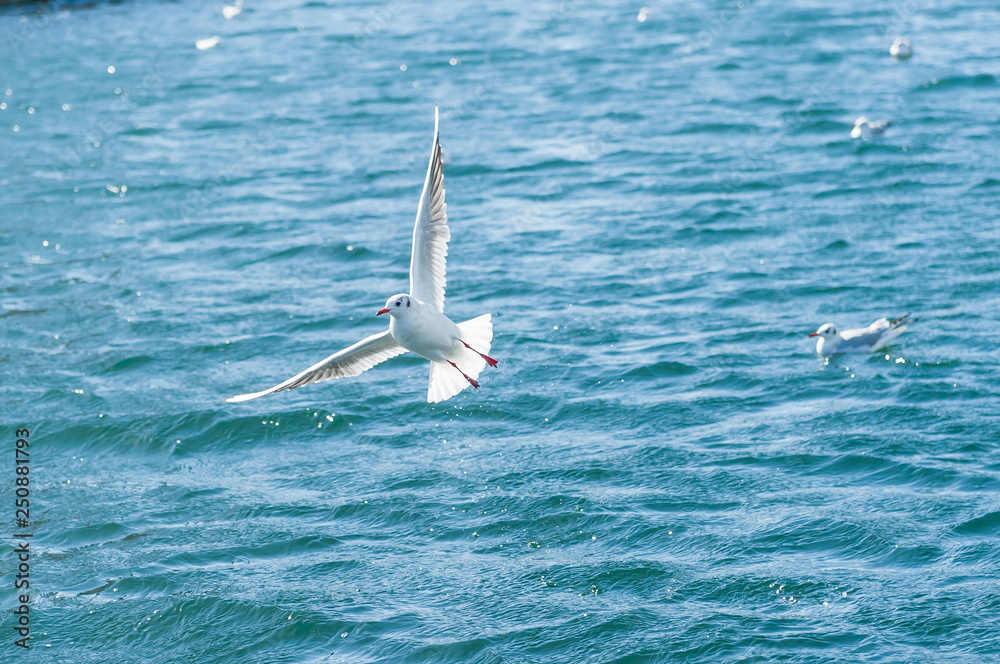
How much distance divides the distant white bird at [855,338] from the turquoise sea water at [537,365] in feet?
0.56

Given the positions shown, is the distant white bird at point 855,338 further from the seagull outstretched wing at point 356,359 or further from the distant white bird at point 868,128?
the distant white bird at point 868,128

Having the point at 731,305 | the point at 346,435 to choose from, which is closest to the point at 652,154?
the point at 731,305

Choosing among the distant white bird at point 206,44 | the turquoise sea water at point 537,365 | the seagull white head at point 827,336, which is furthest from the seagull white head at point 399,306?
the distant white bird at point 206,44

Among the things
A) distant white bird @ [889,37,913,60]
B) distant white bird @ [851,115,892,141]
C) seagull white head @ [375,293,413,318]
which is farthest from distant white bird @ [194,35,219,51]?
seagull white head @ [375,293,413,318]

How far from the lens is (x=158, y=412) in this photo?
1609 centimetres

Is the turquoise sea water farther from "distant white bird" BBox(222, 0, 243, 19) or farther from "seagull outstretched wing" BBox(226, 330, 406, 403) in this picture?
"distant white bird" BBox(222, 0, 243, 19)

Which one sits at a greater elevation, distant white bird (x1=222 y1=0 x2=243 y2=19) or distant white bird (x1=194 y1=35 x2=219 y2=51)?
distant white bird (x1=222 y1=0 x2=243 y2=19)

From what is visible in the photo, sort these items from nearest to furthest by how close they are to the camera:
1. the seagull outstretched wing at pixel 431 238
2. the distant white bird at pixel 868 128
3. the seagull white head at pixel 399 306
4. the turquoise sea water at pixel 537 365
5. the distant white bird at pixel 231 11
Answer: the seagull white head at pixel 399 306 → the seagull outstretched wing at pixel 431 238 → the turquoise sea water at pixel 537 365 → the distant white bird at pixel 868 128 → the distant white bird at pixel 231 11

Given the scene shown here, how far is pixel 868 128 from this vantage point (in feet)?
74.8

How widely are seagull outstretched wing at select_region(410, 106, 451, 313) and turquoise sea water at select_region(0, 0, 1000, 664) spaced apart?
287 centimetres

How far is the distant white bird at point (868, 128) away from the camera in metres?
22.8

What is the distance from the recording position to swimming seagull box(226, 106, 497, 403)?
421 inches

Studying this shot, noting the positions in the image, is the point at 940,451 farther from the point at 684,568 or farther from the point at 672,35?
the point at 672,35

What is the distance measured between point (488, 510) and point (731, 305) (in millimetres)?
5922
